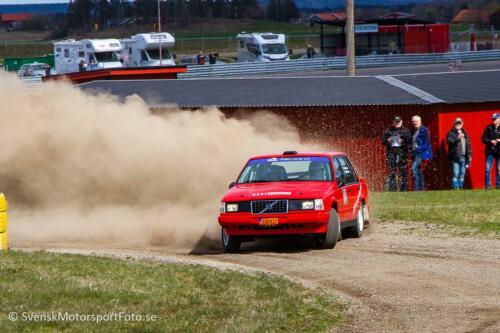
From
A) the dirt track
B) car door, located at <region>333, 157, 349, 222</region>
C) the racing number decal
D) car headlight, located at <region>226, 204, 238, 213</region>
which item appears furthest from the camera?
the racing number decal

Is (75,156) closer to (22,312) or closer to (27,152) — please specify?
(27,152)

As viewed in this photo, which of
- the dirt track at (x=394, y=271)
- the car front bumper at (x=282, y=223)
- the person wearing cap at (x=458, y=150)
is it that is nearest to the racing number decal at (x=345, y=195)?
the dirt track at (x=394, y=271)

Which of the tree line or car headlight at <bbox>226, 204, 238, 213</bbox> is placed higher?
the tree line

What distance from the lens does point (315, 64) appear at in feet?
215

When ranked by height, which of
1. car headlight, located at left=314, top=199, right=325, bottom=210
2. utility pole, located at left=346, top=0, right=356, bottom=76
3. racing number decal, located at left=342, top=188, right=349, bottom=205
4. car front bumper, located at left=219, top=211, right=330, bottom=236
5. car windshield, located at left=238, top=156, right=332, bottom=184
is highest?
utility pole, located at left=346, top=0, right=356, bottom=76

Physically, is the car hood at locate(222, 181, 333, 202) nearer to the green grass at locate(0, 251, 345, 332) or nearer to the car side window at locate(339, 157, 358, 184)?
the car side window at locate(339, 157, 358, 184)

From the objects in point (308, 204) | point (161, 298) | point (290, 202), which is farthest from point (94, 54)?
point (161, 298)

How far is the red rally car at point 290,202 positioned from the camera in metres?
15.5

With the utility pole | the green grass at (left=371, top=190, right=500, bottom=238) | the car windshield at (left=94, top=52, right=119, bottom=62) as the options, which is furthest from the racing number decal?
the car windshield at (left=94, top=52, right=119, bottom=62)

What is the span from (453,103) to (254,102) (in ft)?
18.1

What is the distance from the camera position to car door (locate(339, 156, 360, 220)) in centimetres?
1680

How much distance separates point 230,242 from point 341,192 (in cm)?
198

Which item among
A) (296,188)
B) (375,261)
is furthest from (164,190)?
(375,261)

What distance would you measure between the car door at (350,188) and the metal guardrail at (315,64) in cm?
3927
